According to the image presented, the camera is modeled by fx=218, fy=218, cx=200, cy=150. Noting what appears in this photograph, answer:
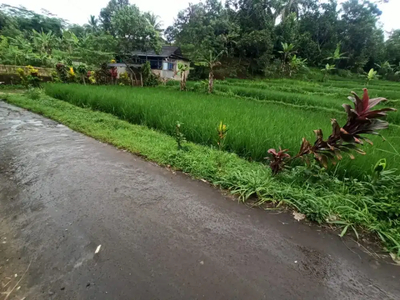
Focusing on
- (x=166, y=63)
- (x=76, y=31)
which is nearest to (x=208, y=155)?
(x=166, y=63)

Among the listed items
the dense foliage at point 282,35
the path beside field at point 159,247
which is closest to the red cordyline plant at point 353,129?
the path beside field at point 159,247

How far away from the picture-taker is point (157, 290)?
125cm

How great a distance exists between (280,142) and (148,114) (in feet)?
9.50

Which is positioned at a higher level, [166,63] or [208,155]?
[166,63]

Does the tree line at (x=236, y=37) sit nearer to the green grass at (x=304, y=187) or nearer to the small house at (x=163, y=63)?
the small house at (x=163, y=63)

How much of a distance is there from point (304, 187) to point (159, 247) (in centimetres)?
161

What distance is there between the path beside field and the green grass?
21 cm

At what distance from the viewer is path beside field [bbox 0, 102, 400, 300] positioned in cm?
127

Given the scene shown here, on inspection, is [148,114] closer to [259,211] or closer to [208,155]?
[208,155]

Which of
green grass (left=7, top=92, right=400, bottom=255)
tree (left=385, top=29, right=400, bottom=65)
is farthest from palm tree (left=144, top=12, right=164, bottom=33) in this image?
tree (left=385, top=29, right=400, bottom=65)

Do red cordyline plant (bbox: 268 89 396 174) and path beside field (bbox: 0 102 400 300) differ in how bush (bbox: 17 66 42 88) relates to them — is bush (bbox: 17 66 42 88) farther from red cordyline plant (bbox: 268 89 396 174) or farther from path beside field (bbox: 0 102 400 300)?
red cordyline plant (bbox: 268 89 396 174)

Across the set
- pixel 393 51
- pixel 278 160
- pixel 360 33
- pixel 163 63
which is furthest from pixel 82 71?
pixel 393 51

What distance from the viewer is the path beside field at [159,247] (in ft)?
4.17

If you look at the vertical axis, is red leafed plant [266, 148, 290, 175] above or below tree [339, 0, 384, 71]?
below
